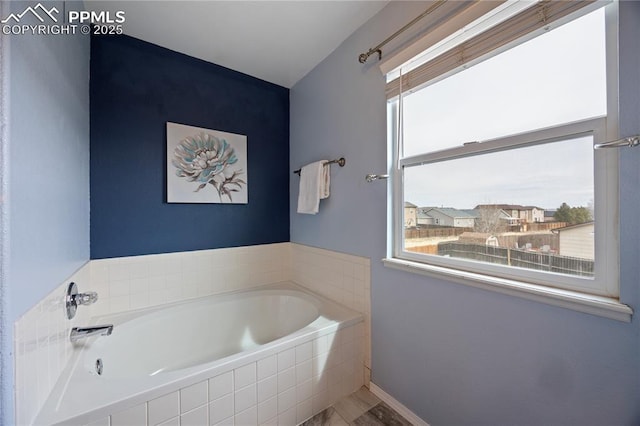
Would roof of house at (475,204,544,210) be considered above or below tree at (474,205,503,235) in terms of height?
above

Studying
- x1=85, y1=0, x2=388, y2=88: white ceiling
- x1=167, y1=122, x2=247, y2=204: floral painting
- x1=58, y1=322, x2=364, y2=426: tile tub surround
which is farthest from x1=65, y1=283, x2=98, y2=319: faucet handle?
x1=85, y1=0, x2=388, y2=88: white ceiling

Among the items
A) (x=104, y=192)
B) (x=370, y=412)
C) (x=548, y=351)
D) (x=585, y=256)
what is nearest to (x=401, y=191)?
(x=585, y=256)

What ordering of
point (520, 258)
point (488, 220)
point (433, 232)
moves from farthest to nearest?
point (433, 232) < point (488, 220) < point (520, 258)

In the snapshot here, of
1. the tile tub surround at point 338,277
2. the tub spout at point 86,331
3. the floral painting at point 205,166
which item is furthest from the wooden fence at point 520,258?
the tub spout at point 86,331

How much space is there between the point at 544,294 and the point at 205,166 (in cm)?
219

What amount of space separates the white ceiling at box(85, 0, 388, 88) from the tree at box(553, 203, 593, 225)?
1.45 metres

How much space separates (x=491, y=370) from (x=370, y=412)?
768mm

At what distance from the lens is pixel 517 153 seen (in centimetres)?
105

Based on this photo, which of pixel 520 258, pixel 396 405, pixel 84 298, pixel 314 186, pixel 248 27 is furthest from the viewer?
pixel 314 186

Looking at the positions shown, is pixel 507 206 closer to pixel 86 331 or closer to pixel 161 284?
pixel 86 331

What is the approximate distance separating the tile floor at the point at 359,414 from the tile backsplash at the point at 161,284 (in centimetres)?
20

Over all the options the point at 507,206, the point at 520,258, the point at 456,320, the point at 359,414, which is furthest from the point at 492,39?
the point at 359,414

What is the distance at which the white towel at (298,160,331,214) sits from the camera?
194cm

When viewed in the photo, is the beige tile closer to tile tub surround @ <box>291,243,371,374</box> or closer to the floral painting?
tile tub surround @ <box>291,243,371,374</box>
